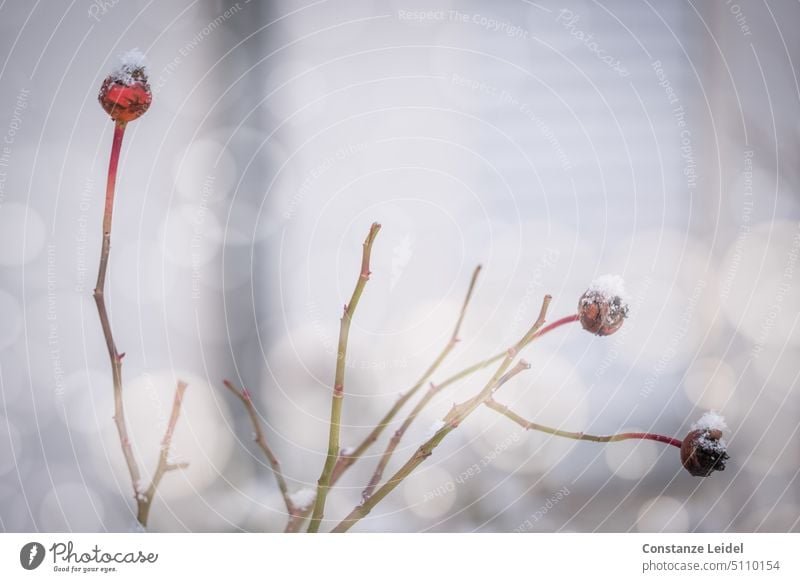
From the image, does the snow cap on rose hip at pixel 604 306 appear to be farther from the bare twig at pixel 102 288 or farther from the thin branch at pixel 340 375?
the bare twig at pixel 102 288

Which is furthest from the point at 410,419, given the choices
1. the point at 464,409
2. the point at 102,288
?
the point at 102,288

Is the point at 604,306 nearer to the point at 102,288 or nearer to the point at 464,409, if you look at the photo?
the point at 464,409

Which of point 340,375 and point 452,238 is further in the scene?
point 452,238

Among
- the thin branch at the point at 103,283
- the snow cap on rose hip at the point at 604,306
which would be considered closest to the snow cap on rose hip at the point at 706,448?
the snow cap on rose hip at the point at 604,306

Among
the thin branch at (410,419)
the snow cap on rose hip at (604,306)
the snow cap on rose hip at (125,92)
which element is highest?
the snow cap on rose hip at (125,92)

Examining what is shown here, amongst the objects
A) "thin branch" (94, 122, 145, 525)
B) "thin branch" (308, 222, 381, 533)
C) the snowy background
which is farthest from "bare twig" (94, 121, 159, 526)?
the snowy background

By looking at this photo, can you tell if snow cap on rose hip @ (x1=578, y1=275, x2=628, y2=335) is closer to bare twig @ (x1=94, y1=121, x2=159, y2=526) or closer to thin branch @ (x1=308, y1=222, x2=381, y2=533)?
thin branch @ (x1=308, y1=222, x2=381, y2=533)
